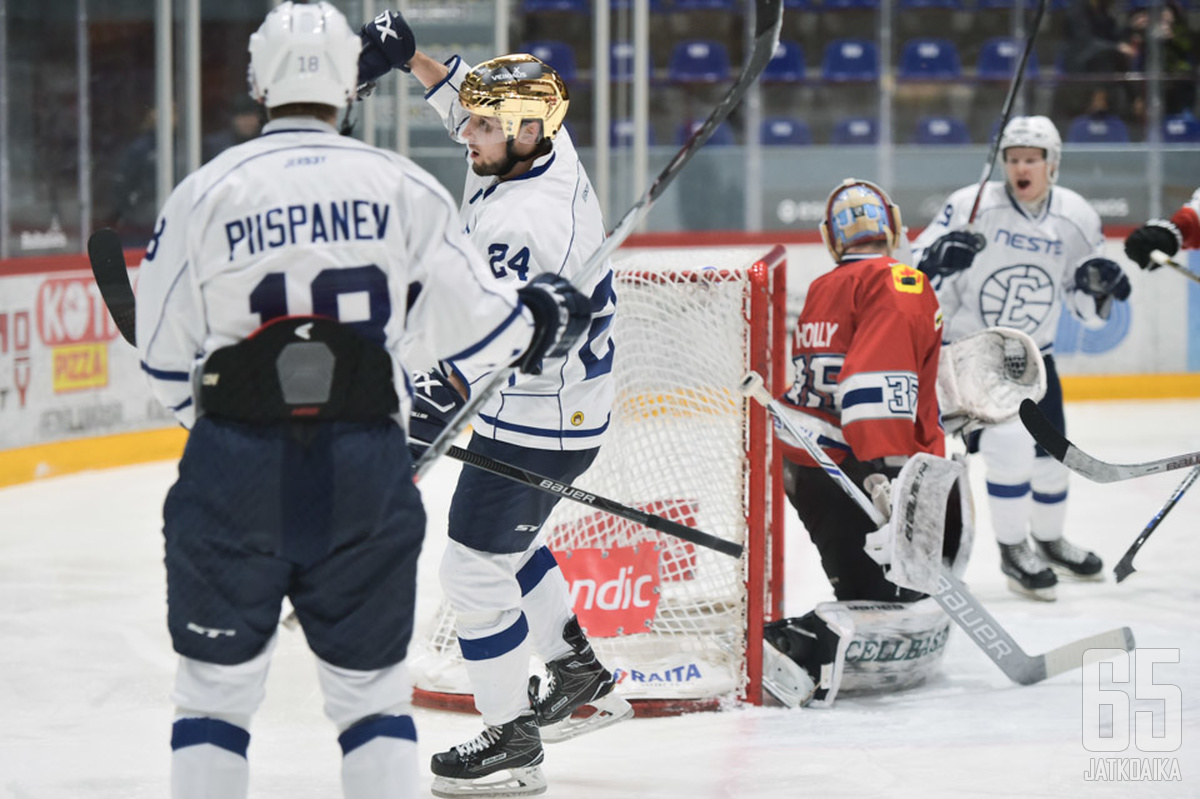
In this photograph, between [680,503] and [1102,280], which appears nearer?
[680,503]

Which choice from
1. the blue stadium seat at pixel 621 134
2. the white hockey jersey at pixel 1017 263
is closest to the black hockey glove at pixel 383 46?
the white hockey jersey at pixel 1017 263

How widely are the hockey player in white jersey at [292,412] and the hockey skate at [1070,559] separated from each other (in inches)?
112

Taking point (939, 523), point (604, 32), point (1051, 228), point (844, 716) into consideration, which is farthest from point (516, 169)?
point (604, 32)

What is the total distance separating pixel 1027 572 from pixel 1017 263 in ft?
2.80

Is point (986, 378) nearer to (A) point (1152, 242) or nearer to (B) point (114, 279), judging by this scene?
(A) point (1152, 242)

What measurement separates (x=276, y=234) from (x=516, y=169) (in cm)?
89

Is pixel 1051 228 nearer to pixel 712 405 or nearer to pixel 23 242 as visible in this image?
pixel 712 405

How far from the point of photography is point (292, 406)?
183cm

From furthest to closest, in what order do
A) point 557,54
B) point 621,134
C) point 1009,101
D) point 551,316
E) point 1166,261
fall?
point 557,54
point 621,134
point 1166,261
point 1009,101
point 551,316

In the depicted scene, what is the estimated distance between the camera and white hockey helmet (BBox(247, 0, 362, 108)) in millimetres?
1900

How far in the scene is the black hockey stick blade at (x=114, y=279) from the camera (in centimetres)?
216

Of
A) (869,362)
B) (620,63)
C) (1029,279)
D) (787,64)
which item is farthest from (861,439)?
(787,64)

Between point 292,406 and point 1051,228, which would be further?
point 1051,228

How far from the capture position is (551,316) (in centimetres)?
204
